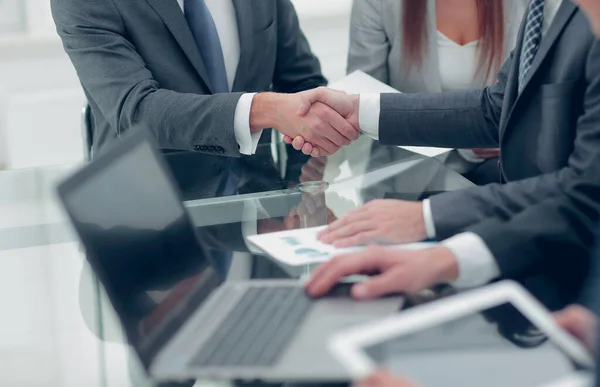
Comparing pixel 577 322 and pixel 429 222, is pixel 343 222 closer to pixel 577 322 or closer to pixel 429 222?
pixel 429 222

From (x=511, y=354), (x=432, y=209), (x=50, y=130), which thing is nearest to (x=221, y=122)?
(x=432, y=209)

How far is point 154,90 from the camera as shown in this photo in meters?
2.01

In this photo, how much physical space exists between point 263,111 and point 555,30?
2.46 feet

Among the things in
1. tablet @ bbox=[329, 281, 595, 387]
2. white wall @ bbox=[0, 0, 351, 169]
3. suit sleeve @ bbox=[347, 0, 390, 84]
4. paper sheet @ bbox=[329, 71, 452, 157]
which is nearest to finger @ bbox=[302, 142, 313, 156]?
paper sheet @ bbox=[329, 71, 452, 157]

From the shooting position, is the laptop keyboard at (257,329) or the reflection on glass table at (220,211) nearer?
the laptop keyboard at (257,329)

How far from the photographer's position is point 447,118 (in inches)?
73.1

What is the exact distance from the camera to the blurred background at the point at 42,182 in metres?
1.19

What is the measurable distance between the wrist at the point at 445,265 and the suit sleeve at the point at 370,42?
1.39 m

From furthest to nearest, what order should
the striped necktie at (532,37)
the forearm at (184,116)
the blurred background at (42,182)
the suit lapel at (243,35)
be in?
the suit lapel at (243,35)
the forearm at (184,116)
the striped necktie at (532,37)
the blurred background at (42,182)

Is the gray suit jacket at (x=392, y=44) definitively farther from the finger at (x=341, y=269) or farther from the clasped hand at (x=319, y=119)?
the finger at (x=341, y=269)

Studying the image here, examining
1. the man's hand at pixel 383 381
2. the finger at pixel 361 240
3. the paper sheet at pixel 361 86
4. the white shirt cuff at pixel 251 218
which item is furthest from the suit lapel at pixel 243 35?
the man's hand at pixel 383 381

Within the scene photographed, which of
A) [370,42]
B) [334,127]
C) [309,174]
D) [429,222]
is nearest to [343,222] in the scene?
[429,222]

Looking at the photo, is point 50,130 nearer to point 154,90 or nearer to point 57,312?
point 154,90

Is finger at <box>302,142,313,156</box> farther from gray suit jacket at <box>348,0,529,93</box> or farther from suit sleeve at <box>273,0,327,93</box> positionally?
gray suit jacket at <box>348,0,529,93</box>
